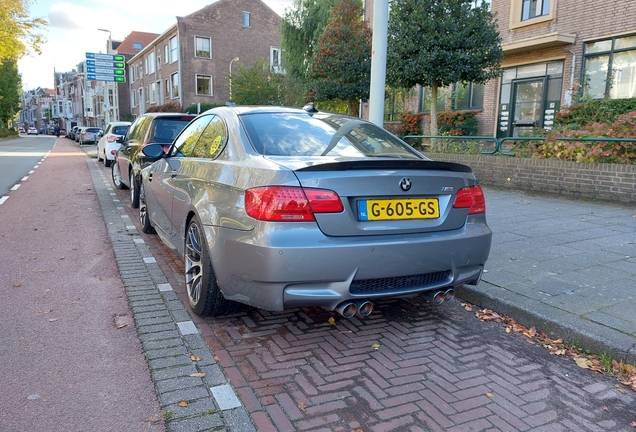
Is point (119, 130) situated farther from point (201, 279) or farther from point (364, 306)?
point (364, 306)

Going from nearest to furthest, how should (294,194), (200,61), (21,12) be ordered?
(294,194)
(21,12)
(200,61)

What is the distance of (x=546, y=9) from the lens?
619 inches

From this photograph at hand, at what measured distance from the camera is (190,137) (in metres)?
4.92

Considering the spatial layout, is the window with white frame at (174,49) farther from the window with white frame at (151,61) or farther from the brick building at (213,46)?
the window with white frame at (151,61)

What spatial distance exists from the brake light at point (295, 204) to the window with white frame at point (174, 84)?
40.6 metres

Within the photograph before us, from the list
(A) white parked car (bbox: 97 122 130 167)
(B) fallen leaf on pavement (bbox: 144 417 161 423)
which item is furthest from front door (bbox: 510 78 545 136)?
(B) fallen leaf on pavement (bbox: 144 417 161 423)

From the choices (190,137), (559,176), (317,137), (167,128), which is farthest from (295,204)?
(559,176)

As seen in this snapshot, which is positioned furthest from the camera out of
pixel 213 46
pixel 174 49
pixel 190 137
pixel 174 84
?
pixel 174 84

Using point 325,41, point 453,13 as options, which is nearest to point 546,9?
point 453,13

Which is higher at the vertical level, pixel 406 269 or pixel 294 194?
pixel 294 194

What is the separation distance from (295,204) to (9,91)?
66.3 metres

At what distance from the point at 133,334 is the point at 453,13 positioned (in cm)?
1161

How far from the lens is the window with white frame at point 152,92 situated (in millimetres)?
47219

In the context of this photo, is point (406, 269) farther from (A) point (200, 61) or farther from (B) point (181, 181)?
(A) point (200, 61)
